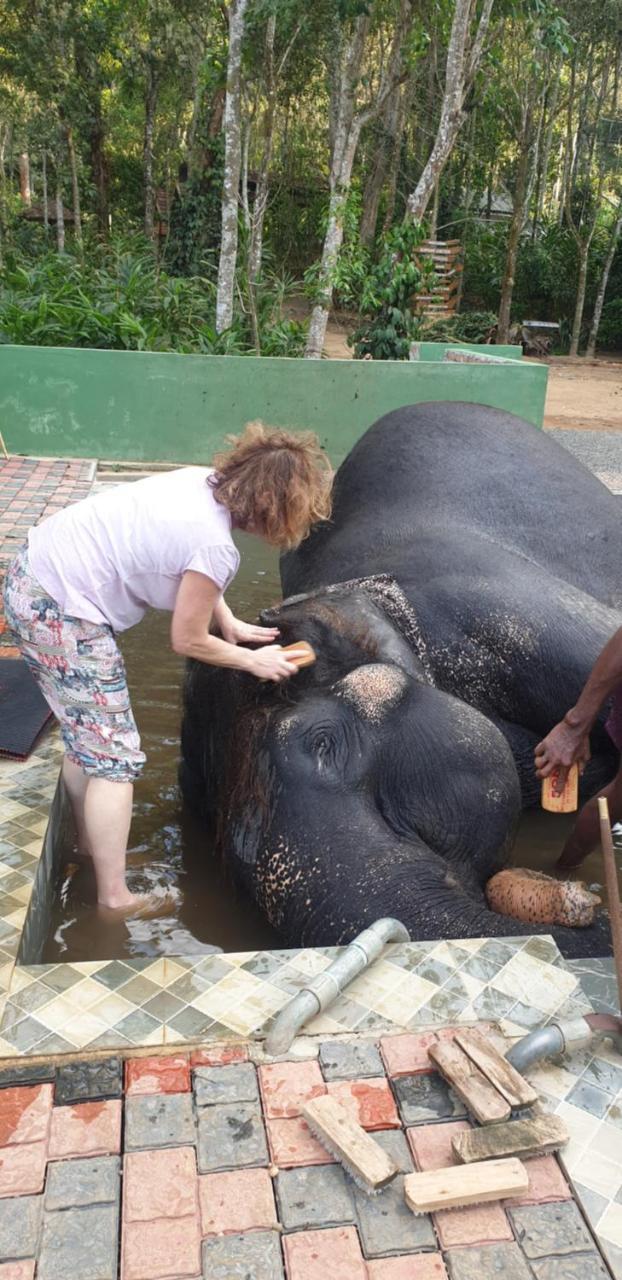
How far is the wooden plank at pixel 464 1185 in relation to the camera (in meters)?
1.93

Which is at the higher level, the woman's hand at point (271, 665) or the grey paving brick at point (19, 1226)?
the woman's hand at point (271, 665)

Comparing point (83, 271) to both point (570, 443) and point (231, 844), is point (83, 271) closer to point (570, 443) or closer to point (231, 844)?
point (570, 443)

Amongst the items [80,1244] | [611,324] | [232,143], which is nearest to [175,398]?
[232,143]

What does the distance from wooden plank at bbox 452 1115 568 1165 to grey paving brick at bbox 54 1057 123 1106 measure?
2.18 ft

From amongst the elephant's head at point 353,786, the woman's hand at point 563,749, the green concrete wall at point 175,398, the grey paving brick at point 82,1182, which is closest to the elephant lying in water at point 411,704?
the elephant's head at point 353,786

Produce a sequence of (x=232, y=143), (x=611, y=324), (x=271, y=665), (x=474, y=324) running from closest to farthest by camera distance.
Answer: (x=271, y=665), (x=232, y=143), (x=474, y=324), (x=611, y=324)

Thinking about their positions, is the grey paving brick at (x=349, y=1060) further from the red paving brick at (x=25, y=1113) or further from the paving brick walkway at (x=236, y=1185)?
the red paving brick at (x=25, y=1113)

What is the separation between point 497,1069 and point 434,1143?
21 cm

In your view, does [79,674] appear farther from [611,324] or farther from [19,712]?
[611,324]

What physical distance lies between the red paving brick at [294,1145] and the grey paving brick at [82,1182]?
0.28 m

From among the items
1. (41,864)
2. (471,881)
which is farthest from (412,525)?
(41,864)

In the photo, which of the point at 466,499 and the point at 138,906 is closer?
the point at 138,906

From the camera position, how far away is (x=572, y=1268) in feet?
6.12

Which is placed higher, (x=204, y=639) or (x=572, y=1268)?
(x=204, y=639)
